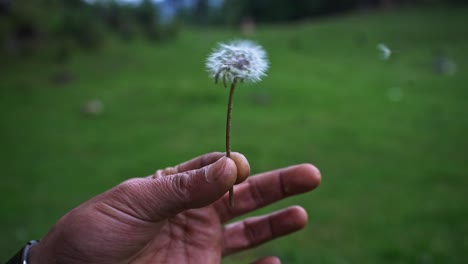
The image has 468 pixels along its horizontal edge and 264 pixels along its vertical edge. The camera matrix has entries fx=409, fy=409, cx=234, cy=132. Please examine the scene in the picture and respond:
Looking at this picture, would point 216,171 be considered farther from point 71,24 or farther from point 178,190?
point 71,24

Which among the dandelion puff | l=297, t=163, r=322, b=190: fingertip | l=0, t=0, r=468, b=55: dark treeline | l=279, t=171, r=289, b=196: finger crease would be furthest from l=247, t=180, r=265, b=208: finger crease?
l=0, t=0, r=468, b=55: dark treeline

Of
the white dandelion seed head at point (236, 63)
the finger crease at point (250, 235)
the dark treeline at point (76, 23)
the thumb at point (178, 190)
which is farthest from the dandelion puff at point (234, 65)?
the dark treeline at point (76, 23)

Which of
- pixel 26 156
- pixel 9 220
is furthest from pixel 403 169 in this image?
pixel 26 156

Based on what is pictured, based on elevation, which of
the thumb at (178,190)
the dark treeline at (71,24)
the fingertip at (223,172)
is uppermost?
the dark treeline at (71,24)

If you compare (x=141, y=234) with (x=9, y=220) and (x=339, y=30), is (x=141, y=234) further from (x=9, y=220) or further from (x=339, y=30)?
(x=339, y=30)

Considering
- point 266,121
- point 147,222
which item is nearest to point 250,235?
point 147,222

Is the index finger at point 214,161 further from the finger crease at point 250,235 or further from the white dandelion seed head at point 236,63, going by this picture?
the finger crease at point 250,235
